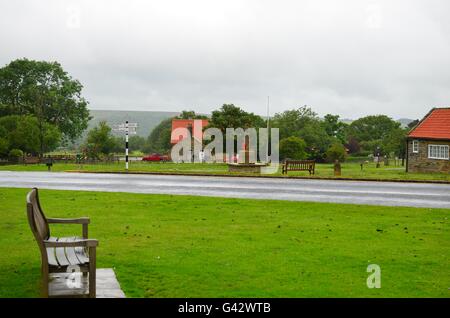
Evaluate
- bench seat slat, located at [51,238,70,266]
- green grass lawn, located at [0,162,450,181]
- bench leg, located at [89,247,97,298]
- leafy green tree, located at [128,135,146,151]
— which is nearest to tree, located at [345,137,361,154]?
green grass lawn, located at [0,162,450,181]

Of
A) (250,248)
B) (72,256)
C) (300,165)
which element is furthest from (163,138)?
(72,256)

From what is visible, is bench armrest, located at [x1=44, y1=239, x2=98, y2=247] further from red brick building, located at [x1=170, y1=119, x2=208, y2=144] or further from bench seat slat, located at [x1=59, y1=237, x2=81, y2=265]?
red brick building, located at [x1=170, y1=119, x2=208, y2=144]

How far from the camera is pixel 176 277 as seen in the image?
7266 millimetres

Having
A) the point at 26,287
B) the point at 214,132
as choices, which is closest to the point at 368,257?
the point at 26,287

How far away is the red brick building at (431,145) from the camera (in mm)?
38750

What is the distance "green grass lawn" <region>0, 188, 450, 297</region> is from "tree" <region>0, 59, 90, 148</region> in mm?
61742

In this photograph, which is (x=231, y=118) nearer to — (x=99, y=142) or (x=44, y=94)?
(x=99, y=142)

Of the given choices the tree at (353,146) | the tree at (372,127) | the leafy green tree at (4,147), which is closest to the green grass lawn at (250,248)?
the leafy green tree at (4,147)

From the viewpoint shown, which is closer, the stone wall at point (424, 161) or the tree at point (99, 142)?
the stone wall at point (424, 161)

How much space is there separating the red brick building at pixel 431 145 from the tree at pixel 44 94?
4939 cm

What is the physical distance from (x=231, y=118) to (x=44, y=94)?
34275mm

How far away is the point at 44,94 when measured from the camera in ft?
238

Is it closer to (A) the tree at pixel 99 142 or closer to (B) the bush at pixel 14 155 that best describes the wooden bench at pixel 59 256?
(B) the bush at pixel 14 155

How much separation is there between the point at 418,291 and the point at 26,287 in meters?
5.05
